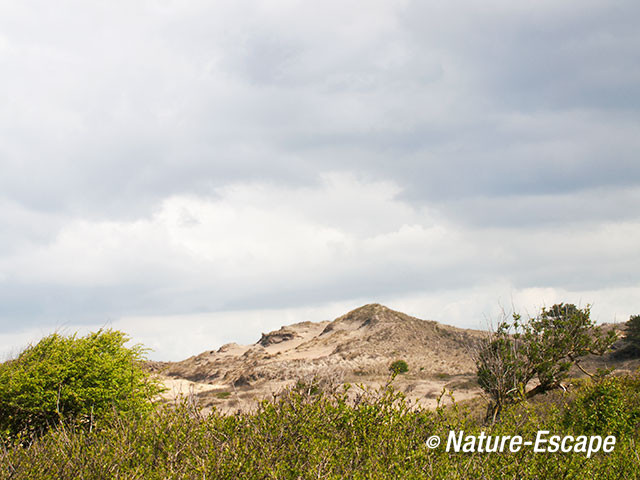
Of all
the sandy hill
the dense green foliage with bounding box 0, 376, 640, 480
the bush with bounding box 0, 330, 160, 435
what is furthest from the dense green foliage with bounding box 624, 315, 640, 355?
the bush with bounding box 0, 330, 160, 435

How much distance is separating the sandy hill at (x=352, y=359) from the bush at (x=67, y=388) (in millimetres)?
20858

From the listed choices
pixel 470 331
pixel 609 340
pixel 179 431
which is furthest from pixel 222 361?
pixel 179 431

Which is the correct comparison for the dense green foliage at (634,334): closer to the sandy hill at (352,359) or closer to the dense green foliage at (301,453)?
the sandy hill at (352,359)

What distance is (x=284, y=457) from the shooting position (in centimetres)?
909

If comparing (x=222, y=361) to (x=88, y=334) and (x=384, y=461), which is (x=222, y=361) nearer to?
(x=88, y=334)

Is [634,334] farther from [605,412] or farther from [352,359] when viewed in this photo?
[605,412]

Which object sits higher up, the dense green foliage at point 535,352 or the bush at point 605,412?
the dense green foliage at point 535,352

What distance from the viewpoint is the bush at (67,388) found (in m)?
17.2

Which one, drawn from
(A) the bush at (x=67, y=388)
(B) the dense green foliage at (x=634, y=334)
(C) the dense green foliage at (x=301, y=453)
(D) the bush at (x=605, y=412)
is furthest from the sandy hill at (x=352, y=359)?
(C) the dense green foliage at (x=301, y=453)

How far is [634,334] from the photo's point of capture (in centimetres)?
4844

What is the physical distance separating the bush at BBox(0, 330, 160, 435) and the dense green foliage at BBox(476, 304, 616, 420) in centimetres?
1262

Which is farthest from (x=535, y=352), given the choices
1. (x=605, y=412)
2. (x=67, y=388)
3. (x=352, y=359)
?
(x=352, y=359)

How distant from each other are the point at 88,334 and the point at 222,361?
58.3m

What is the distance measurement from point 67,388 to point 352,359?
45.1m
